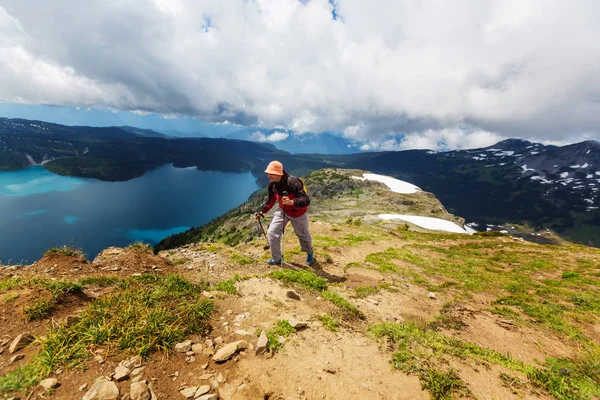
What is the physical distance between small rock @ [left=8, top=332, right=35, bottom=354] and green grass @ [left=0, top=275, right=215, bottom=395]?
30 cm

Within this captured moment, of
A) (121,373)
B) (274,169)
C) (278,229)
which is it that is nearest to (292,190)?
(274,169)

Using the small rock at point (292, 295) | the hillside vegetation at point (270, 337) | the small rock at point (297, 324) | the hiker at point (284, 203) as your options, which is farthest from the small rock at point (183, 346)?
the hiker at point (284, 203)

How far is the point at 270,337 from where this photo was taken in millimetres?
5832

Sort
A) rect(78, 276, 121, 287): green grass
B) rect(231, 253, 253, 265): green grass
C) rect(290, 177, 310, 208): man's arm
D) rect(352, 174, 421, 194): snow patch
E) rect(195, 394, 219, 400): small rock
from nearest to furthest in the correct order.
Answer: rect(195, 394, 219, 400): small rock < rect(78, 276, 121, 287): green grass < rect(290, 177, 310, 208): man's arm < rect(231, 253, 253, 265): green grass < rect(352, 174, 421, 194): snow patch

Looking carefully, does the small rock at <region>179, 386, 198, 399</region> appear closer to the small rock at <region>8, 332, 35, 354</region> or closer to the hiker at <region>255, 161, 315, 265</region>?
the small rock at <region>8, 332, 35, 354</region>

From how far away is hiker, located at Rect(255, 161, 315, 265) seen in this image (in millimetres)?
10125

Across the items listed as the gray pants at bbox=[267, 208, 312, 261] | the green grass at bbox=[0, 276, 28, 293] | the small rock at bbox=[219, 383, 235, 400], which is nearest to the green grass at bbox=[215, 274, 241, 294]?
the gray pants at bbox=[267, 208, 312, 261]

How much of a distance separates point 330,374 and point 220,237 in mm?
131227

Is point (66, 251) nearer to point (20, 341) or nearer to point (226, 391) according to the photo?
point (20, 341)

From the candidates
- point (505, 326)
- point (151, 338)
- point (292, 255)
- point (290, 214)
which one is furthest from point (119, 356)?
point (505, 326)

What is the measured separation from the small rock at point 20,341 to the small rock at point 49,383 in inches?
50.3

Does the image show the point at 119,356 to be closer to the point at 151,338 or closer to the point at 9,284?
the point at 151,338

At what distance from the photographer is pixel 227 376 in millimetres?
4668

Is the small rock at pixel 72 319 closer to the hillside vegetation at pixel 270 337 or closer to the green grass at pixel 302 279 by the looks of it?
the hillside vegetation at pixel 270 337
